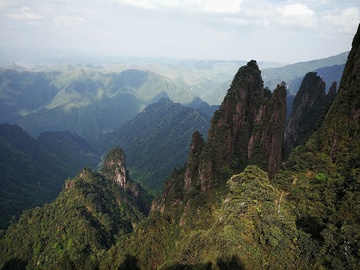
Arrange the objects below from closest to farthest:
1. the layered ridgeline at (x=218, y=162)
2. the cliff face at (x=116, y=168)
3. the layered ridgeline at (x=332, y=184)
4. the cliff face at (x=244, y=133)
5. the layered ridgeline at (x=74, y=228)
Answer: the layered ridgeline at (x=332, y=184) → the layered ridgeline at (x=218, y=162) → the cliff face at (x=244, y=133) → the layered ridgeline at (x=74, y=228) → the cliff face at (x=116, y=168)

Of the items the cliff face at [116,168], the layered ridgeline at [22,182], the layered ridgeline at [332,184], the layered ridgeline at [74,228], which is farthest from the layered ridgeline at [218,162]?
the layered ridgeline at [22,182]

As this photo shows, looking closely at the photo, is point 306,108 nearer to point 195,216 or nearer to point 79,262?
point 195,216

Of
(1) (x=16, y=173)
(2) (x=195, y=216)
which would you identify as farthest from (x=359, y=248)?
(1) (x=16, y=173)

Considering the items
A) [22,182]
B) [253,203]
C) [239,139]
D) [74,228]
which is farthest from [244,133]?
[22,182]

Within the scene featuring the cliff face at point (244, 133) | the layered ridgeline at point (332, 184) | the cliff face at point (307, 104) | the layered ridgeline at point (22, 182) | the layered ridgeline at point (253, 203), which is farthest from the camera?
the layered ridgeline at point (22, 182)

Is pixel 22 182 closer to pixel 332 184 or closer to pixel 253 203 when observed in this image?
pixel 253 203

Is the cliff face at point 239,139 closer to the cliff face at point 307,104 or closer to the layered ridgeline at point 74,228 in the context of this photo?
the layered ridgeline at point 74,228

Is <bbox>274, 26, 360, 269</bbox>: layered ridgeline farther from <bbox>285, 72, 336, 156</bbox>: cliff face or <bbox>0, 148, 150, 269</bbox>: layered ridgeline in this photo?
<bbox>0, 148, 150, 269</bbox>: layered ridgeline
